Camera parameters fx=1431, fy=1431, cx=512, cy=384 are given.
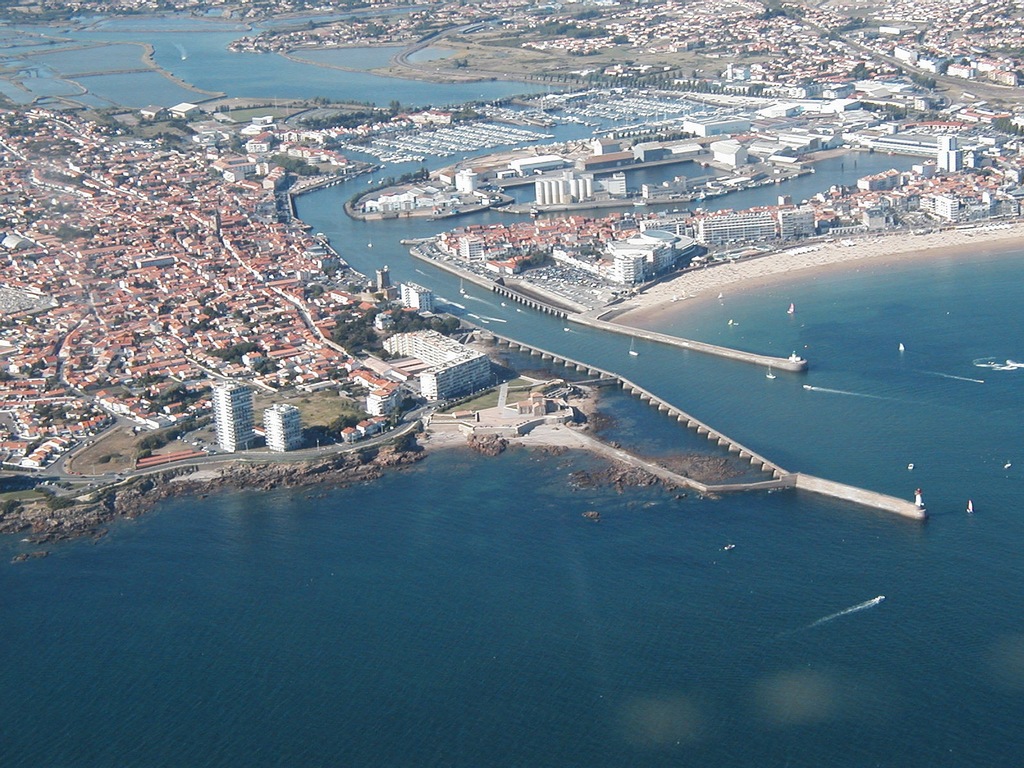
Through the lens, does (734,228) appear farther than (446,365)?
Yes

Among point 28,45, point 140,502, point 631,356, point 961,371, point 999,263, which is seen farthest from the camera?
point 28,45

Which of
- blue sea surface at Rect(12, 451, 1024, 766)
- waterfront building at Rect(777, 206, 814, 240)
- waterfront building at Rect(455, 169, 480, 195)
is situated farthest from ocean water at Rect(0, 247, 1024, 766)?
waterfront building at Rect(455, 169, 480, 195)

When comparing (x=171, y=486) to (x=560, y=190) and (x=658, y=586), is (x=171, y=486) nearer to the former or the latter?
(x=658, y=586)

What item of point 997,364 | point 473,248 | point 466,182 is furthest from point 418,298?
point 466,182

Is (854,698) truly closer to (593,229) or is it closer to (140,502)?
(140,502)

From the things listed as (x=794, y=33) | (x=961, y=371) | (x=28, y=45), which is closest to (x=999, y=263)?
(x=961, y=371)

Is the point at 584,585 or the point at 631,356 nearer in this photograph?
the point at 584,585

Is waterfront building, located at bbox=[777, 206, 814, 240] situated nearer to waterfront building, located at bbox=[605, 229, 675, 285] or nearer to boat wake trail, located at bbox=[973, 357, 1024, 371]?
waterfront building, located at bbox=[605, 229, 675, 285]
